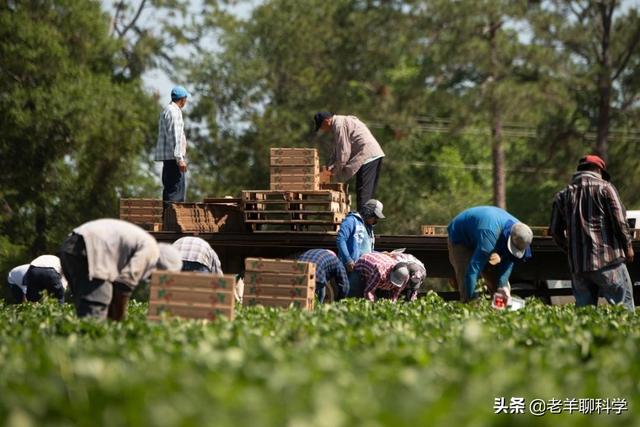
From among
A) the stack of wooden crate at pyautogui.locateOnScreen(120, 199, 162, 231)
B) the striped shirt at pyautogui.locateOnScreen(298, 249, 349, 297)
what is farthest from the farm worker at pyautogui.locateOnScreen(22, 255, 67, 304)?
the striped shirt at pyautogui.locateOnScreen(298, 249, 349, 297)

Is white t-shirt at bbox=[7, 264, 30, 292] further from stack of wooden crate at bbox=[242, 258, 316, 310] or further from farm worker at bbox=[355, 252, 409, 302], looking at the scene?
stack of wooden crate at bbox=[242, 258, 316, 310]

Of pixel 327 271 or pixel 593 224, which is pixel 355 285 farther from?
pixel 593 224

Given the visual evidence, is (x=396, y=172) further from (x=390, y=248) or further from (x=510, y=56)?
(x=390, y=248)

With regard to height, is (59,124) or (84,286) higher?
(59,124)

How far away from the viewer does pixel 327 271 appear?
638 inches

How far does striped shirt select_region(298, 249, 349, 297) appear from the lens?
1611 cm

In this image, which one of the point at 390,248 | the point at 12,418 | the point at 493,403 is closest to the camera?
the point at 12,418

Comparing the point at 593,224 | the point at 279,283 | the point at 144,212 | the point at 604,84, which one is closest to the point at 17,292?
the point at 144,212

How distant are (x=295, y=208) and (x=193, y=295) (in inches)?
258

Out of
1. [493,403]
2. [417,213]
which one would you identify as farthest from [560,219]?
[417,213]

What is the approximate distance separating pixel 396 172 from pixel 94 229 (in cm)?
3885

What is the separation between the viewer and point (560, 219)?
14008 mm

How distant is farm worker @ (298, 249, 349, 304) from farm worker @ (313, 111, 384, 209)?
61.9 inches

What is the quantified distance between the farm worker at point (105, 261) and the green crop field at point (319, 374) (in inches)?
19.8
